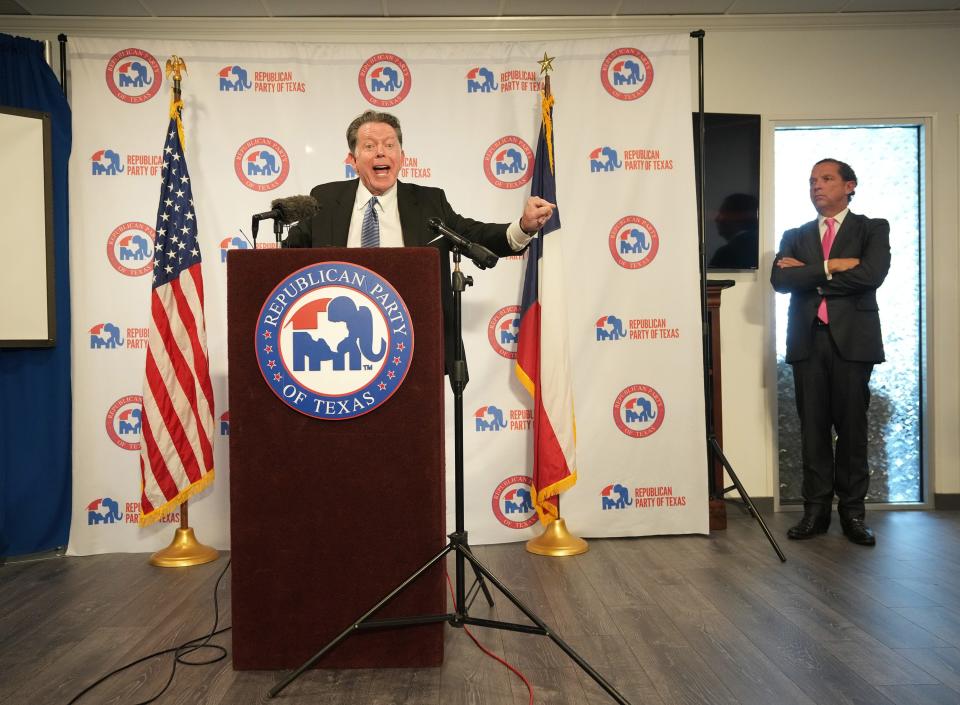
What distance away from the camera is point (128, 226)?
382 cm

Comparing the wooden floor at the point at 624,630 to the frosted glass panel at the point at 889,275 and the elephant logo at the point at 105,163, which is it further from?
the elephant logo at the point at 105,163

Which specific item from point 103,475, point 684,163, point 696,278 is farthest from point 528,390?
point 103,475

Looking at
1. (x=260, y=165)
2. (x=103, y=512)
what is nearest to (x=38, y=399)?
(x=103, y=512)

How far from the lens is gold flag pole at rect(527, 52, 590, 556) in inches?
141

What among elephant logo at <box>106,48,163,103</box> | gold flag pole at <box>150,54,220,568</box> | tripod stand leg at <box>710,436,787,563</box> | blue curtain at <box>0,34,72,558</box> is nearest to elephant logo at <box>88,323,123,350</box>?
blue curtain at <box>0,34,72,558</box>

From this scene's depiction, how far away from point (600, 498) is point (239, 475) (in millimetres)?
2301

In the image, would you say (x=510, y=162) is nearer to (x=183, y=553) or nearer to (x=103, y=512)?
(x=183, y=553)

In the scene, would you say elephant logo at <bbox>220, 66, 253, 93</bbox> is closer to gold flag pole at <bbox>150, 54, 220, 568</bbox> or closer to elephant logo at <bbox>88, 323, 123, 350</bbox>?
gold flag pole at <bbox>150, 54, 220, 568</bbox>

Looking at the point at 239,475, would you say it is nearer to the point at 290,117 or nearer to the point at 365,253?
the point at 365,253

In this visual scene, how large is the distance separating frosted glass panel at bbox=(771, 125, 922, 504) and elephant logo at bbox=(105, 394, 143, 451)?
3.84m

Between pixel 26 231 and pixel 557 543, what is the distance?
3113 mm

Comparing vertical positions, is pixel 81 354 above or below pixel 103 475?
above

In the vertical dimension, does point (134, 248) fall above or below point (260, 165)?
below

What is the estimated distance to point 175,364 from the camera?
3.55 m
